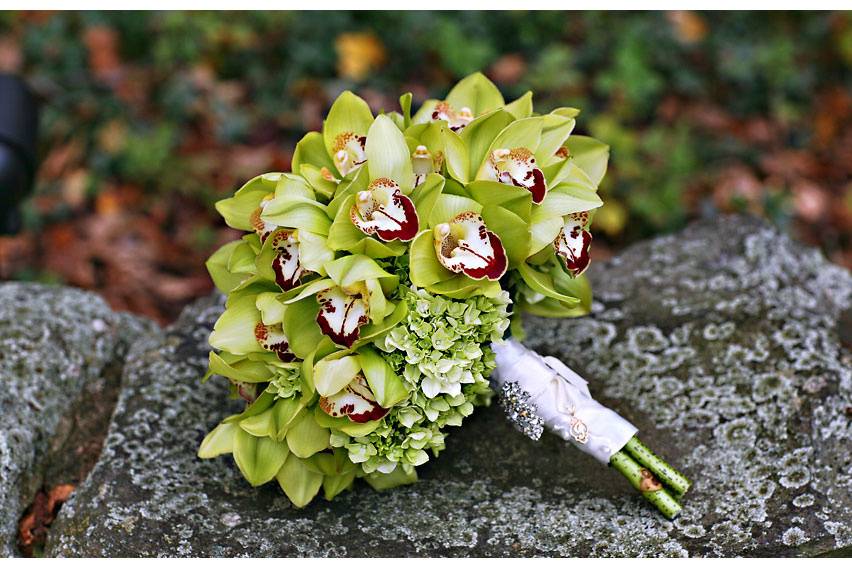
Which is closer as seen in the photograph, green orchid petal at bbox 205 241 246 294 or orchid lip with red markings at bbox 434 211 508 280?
orchid lip with red markings at bbox 434 211 508 280

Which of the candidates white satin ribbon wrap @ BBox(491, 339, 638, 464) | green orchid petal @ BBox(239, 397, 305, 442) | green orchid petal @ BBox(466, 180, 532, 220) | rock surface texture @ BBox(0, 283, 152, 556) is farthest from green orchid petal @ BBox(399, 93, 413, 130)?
rock surface texture @ BBox(0, 283, 152, 556)

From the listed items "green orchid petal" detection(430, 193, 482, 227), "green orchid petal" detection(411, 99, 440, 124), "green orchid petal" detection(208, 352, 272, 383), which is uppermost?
"green orchid petal" detection(411, 99, 440, 124)

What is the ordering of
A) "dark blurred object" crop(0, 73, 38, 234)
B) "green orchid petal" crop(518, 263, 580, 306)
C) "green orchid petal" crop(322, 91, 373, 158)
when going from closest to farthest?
"green orchid petal" crop(518, 263, 580, 306) → "green orchid petal" crop(322, 91, 373, 158) → "dark blurred object" crop(0, 73, 38, 234)

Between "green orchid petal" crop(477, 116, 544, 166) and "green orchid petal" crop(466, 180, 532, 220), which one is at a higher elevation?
"green orchid petal" crop(477, 116, 544, 166)

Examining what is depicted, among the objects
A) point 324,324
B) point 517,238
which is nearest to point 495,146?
point 517,238

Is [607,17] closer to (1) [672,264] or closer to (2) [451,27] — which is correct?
(2) [451,27]

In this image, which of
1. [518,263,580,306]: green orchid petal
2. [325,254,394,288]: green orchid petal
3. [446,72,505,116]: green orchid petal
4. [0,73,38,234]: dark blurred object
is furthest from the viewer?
[0,73,38,234]: dark blurred object

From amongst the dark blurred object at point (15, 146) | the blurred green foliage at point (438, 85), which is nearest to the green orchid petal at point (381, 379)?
the dark blurred object at point (15, 146)

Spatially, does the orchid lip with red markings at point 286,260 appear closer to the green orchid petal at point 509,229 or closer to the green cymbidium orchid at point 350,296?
the green cymbidium orchid at point 350,296

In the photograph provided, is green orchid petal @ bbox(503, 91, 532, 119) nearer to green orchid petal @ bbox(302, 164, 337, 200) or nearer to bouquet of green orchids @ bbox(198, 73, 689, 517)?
bouquet of green orchids @ bbox(198, 73, 689, 517)
